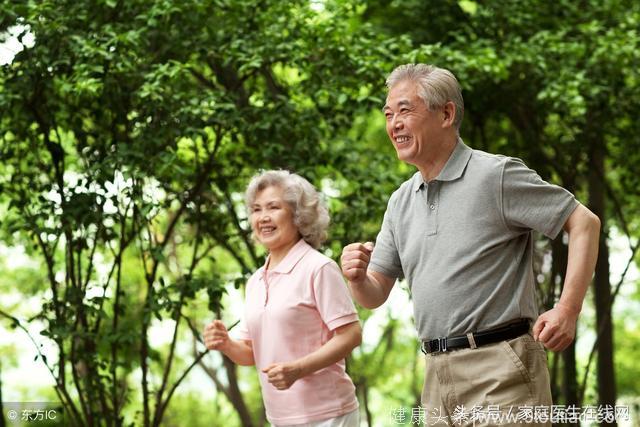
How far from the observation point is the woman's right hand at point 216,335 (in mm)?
2980

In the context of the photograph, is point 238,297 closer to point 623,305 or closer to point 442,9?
point 623,305

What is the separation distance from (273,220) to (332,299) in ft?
1.15

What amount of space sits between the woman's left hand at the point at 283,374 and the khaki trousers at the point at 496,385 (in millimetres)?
439

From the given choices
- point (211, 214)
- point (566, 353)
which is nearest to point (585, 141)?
point (566, 353)

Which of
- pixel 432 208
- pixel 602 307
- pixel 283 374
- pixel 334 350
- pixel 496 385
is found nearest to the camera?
pixel 496 385

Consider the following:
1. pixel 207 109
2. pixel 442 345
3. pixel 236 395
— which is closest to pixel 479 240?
pixel 442 345

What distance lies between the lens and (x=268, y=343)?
115 inches

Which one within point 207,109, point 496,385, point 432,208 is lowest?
point 496,385

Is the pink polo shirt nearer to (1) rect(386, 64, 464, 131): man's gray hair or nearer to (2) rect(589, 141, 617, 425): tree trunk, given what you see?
(1) rect(386, 64, 464, 131): man's gray hair

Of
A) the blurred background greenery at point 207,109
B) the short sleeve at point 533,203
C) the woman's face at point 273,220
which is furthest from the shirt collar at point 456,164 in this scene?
the blurred background greenery at point 207,109

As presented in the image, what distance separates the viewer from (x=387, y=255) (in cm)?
278

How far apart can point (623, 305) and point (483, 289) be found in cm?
1150

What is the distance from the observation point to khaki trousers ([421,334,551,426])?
7.79 ft

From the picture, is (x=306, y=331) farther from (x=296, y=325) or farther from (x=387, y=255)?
(x=387, y=255)
